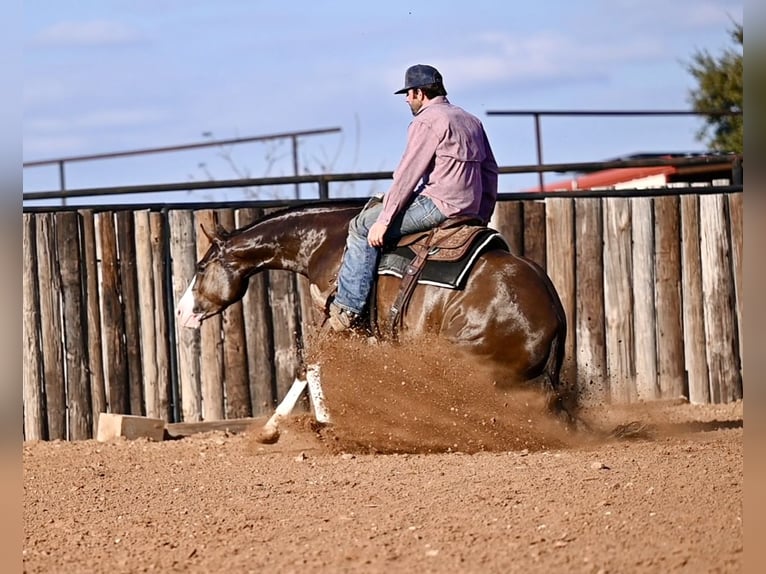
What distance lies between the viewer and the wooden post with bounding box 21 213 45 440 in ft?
31.4

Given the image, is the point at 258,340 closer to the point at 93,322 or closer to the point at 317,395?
the point at 93,322

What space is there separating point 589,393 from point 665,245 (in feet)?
5.17

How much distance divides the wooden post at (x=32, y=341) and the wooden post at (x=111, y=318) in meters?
0.55

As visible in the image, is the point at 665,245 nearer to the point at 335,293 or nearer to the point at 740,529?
the point at 335,293

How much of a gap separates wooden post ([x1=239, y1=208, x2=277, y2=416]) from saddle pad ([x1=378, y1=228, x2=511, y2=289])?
2.50 meters

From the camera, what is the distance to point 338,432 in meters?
7.55

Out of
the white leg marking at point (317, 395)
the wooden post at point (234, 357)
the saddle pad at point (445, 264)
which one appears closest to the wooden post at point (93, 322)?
the wooden post at point (234, 357)

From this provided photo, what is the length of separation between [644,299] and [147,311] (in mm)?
4348

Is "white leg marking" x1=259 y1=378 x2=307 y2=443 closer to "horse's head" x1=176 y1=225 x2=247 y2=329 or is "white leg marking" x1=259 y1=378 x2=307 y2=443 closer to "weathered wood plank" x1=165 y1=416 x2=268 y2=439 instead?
"horse's head" x1=176 y1=225 x2=247 y2=329

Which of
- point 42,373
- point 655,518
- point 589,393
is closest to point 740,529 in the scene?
point 655,518

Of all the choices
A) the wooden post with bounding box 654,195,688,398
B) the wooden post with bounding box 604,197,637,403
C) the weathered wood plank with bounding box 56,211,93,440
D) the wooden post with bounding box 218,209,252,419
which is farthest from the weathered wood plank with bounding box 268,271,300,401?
the wooden post with bounding box 654,195,688,398

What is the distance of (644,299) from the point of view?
400 inches

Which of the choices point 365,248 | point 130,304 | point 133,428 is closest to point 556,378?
point 365,248

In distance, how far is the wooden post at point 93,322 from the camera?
9.68 m
